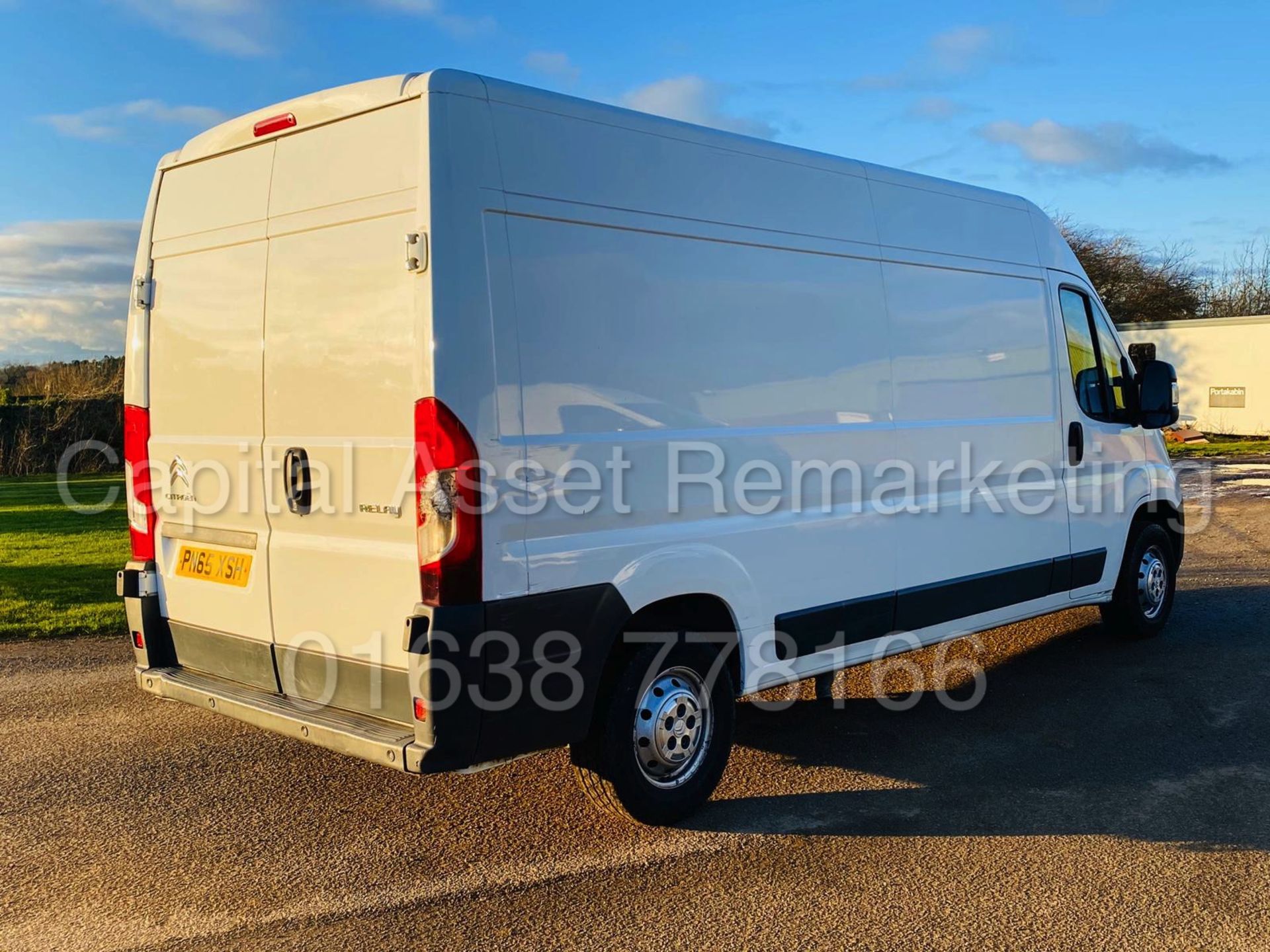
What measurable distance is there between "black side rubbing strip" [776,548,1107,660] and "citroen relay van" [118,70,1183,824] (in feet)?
0.09

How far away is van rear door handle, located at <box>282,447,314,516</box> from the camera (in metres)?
4.36

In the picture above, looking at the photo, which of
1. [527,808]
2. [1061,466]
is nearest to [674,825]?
[527,808]

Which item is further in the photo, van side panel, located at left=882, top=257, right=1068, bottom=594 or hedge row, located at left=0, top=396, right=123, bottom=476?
hedge row, located at left=0, top=396, right=123, bottom=476

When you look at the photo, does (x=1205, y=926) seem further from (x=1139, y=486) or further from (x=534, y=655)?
(x=1139, y=486)

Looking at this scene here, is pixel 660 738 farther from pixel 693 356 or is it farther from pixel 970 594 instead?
pixel 970 594

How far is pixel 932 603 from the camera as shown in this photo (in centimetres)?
585

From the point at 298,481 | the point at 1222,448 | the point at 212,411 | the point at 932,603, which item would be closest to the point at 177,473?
the point at 212,411

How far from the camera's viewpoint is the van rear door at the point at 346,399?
3973 mm

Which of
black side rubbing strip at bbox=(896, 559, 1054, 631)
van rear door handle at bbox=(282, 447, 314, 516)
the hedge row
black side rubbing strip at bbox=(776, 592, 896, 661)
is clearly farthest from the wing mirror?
the hedge row

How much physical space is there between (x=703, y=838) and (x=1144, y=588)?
4505 millimetres

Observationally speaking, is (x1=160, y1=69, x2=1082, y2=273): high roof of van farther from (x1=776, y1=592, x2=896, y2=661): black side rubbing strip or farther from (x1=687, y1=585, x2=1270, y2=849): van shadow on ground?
(x1=687, y1=585, x2=1270, y2=849): van shadow on ground

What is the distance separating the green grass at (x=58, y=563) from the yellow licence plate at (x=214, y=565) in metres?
3.66

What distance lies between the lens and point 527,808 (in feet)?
15.6

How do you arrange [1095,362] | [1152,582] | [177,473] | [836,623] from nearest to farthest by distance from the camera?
[177,473] → [836,623] → [1095,362] → [1152,582]
